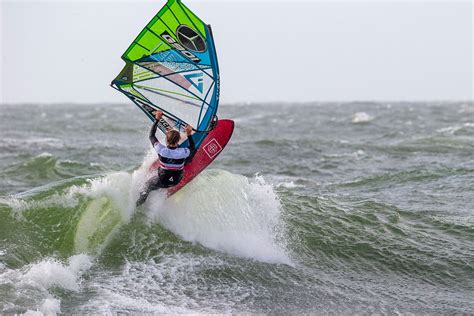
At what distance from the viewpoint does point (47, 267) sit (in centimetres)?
677

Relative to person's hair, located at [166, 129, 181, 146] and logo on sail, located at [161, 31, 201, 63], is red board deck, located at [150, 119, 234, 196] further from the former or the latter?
logo on sail, located at [161, 31, 201, 63]

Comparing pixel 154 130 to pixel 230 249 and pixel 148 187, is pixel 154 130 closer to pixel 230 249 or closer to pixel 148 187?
pixel 148 187

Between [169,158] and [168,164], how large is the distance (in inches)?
4.8

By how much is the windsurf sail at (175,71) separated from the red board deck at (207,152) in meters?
0.15

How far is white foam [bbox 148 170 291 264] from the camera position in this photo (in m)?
8.39

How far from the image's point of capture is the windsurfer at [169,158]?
7953 millimetres

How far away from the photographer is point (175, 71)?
28.5 feet

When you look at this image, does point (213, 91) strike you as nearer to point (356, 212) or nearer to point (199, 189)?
point (199, 189)

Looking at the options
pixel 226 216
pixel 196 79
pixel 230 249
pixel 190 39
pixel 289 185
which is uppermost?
pixel 190 39

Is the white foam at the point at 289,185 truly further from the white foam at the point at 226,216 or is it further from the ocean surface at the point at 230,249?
the white foam at the point at 226,216

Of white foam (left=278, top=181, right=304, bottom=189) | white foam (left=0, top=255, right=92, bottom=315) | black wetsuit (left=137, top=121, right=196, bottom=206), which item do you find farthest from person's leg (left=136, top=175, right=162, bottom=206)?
white foam (left=278, top=181, right=304, bottom=189)

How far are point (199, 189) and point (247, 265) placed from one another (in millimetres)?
1742

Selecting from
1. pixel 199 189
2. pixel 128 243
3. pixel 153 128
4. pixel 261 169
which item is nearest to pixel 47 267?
pixel 128 243

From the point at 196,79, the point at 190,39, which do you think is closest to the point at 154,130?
the point at 196,79
